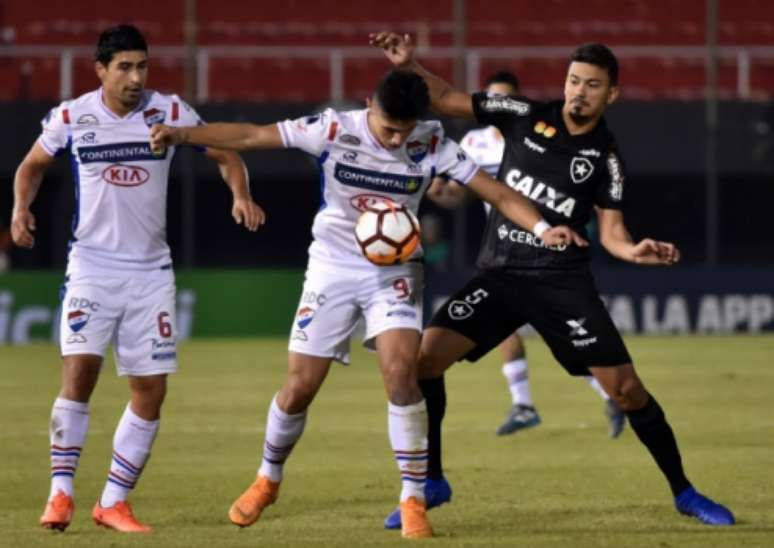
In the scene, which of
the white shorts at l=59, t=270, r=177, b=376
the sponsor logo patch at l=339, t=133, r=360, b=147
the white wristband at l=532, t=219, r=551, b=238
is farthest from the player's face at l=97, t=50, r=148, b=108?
the white wristband at l=532, t=219, r=551, b=238

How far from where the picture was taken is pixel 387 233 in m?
8.20

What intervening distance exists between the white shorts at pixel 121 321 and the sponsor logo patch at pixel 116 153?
0.55 meters

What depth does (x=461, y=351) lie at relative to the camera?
9.08 metres

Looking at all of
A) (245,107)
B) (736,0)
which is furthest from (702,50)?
(245,107)

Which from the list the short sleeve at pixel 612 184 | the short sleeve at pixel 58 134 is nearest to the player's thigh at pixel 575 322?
the short sleeve at pixel 612 184

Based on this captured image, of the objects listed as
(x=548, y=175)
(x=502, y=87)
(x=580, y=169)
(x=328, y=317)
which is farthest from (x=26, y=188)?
(x=502, y=87)

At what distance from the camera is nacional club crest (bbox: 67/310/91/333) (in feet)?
28.2

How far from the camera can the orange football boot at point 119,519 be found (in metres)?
8.51

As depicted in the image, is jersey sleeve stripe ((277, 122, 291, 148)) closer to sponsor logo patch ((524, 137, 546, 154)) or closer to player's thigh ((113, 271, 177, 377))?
player's thigh ((113, 271, 177, 377))

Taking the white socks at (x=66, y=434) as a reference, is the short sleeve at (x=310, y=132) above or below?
above

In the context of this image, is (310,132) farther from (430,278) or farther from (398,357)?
(430,278)

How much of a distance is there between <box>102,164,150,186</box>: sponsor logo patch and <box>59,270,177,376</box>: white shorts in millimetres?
437

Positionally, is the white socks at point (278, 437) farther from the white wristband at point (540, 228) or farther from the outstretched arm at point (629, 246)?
the outstretched arm at point (629, 246)

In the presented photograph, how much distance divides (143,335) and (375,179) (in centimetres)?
135
